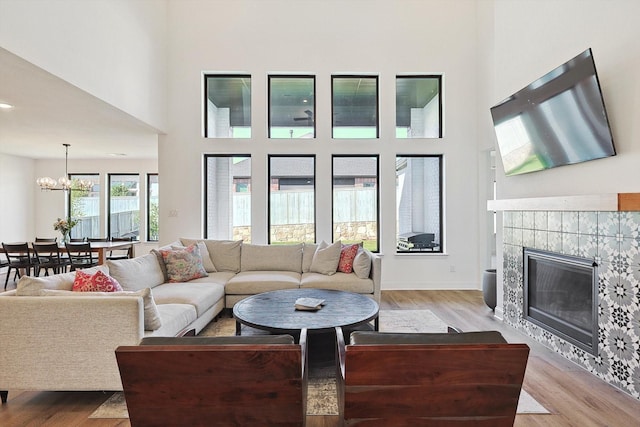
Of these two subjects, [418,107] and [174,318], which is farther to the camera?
[418,107]

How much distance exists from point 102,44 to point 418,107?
4.57 meters

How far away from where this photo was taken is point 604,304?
8.66 feet

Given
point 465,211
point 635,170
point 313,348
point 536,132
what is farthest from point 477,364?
point 465,211

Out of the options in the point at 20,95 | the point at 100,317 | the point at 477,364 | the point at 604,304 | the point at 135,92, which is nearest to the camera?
the point at 477,364

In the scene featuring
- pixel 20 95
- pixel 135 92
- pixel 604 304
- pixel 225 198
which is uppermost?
pixel 135 92

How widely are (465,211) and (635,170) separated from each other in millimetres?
3299

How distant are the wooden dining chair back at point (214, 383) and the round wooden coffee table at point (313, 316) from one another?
3.84 feet

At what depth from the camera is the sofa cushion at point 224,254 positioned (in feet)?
15.5

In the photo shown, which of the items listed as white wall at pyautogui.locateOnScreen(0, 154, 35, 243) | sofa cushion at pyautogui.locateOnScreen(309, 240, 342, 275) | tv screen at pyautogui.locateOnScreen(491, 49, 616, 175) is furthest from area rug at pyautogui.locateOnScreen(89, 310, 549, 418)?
white wall at pyautogui.locateOnScreen(0, 154, 35, 243)

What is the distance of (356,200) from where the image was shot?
19.2ft

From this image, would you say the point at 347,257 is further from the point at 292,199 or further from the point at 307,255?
the point at 292,199

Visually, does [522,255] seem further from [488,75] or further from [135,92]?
[135,92]

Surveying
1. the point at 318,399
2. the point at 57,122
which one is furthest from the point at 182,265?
the point at 57,122

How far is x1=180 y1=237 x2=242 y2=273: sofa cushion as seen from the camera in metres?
4.73
